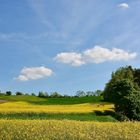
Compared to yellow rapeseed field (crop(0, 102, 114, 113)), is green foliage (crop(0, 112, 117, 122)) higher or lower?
lower

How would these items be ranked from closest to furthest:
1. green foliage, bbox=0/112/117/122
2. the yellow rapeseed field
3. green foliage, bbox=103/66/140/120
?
green foliage, bbox=0/112/117/122 → the yellow rapeseed field → green foliage, bbox=103/66/140/120

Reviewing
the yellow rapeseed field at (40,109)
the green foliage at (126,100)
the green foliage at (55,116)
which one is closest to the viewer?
the green foliage at (55,116)

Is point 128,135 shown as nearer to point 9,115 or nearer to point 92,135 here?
point 92,135

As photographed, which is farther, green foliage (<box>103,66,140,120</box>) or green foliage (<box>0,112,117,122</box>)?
green foliage (<box>103,66,140,120</box>)

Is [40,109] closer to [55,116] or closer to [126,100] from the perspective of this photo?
[55,116]

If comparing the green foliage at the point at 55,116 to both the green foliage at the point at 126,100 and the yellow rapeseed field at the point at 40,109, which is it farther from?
the green foliage at the point at 126,100

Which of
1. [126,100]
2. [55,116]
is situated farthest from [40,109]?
[126,100]

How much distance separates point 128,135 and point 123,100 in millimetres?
43445

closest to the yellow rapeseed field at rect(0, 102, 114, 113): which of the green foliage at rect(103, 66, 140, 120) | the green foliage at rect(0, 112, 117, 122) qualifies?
the green foliage at rect(0, 112, 117, 122)

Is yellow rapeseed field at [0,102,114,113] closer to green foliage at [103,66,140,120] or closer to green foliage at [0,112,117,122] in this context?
green foliage at [0,112,117,122]

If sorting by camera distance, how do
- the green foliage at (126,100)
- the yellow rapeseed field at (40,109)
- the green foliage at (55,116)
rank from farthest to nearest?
the green foliage at (126,100)
the yellow rapeseed field at (40,109)
the green foliage at (55,116)

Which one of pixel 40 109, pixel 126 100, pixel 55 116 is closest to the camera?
pixel 55 116

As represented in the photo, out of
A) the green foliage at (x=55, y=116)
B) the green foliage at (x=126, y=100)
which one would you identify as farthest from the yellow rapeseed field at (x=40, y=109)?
the green foliage at (x=126, y=100)

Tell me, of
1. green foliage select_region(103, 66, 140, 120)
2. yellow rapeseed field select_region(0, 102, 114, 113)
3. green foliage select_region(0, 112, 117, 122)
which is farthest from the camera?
green foliage select_region(103, 66, 140, 120)
